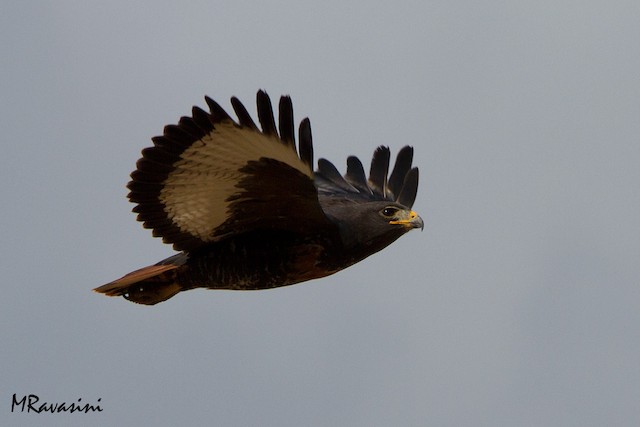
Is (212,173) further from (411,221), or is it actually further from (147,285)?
(411,221)

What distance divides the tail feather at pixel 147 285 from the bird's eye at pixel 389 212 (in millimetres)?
1924

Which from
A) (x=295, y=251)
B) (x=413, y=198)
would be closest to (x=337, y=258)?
(x=295, y=251)

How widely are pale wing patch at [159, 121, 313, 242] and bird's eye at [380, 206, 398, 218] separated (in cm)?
140

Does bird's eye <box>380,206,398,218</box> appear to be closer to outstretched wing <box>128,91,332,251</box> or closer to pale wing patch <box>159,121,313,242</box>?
outstretched wing <box>128,91,332,251</box>

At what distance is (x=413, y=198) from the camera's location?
14672 millimetres

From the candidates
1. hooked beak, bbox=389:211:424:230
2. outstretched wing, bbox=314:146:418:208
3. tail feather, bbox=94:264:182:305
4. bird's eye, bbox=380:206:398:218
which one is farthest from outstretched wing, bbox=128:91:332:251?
outstretched wing, bbox=314:146:418:208

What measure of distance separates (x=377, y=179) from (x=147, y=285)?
353 centimetres

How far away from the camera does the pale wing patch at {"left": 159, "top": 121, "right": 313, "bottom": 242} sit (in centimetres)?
1103

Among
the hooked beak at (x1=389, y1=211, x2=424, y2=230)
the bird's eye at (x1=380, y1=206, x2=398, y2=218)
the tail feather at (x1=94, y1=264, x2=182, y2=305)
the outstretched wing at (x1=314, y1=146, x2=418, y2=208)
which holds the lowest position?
the tail feather at (x1=94, y1=264, x2=182, y2=305)

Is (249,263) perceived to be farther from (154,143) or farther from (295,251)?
(154,143)

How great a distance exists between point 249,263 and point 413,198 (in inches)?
124

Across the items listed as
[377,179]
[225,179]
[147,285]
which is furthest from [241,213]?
[377,179]

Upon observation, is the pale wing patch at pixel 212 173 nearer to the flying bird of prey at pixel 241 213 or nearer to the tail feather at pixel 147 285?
the flying bird of prey at pixel 241 213

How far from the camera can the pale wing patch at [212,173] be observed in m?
11.0
